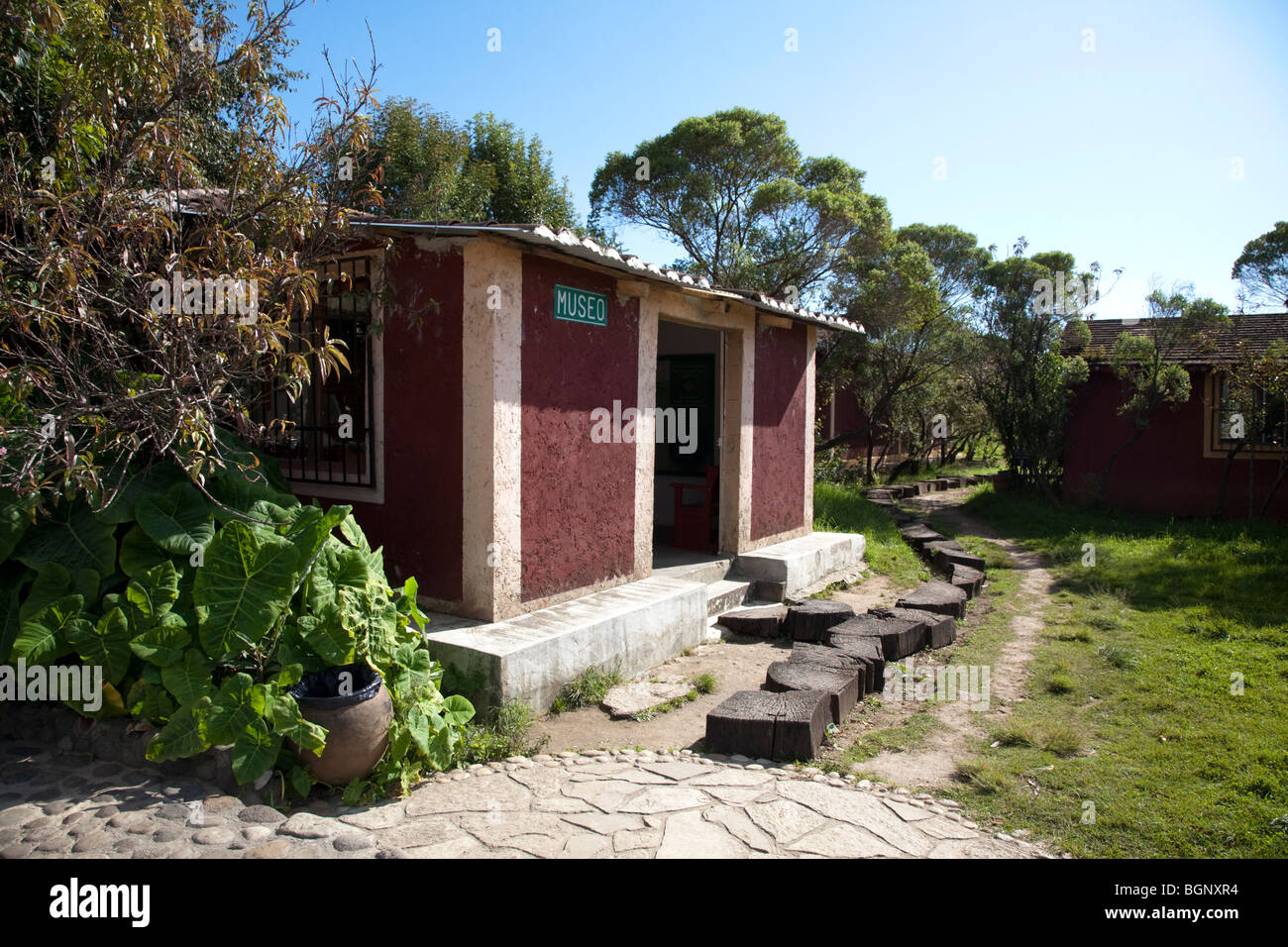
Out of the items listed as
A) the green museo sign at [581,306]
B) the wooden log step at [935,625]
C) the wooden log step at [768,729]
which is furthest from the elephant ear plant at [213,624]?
the wooden log step at [935,625]

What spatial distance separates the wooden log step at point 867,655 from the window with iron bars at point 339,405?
3.62 meters

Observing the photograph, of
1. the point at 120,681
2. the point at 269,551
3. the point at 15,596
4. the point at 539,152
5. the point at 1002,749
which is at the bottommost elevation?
the point at 1002,749

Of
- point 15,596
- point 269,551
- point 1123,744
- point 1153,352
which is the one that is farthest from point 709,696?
point 1153,352

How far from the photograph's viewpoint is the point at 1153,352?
12.8 metres

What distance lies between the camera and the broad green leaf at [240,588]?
3885 mm

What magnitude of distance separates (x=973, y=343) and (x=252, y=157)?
14469mm

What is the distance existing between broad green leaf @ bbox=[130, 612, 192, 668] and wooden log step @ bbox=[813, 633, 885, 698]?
12.7 feet

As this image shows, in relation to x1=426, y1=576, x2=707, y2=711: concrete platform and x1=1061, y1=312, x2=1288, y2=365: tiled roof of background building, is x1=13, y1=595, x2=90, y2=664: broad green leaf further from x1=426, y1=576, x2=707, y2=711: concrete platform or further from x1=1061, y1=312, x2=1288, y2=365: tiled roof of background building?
x1=1061, y1=312, x2=1288, y2=365: tiled roof of background building

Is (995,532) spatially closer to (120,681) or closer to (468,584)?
(468,584)

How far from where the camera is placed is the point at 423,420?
5723 mm

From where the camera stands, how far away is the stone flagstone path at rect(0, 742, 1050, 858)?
3.43 m

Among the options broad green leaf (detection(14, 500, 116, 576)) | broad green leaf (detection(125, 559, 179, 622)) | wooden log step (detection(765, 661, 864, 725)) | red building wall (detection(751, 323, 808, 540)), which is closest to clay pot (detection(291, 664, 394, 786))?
broad green leaf (detection(125, 559, 179, 622))

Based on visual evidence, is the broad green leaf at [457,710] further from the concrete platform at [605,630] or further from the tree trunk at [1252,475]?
the tree trunk at [1252,475]

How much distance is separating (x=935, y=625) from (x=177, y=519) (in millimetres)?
5789
